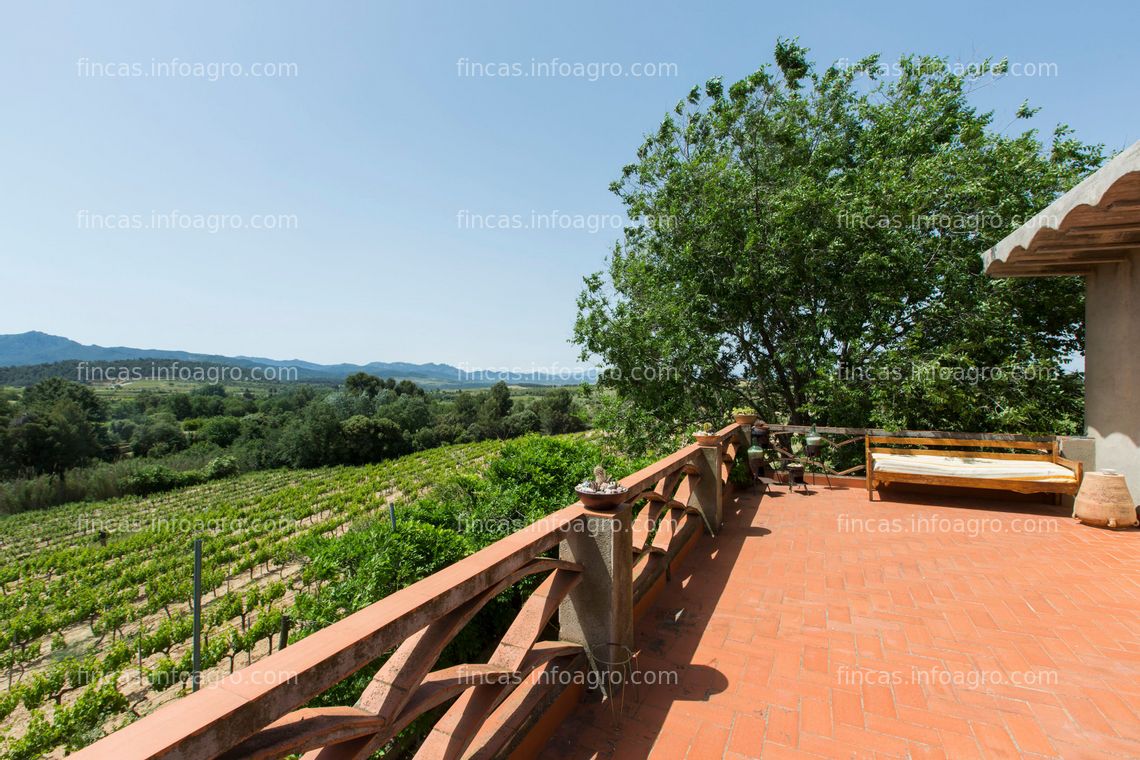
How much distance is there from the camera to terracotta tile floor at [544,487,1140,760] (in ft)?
7.13

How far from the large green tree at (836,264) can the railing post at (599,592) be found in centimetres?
678

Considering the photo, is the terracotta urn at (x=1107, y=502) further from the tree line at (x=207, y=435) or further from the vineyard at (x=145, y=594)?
the tree line at (x=207, y=435)

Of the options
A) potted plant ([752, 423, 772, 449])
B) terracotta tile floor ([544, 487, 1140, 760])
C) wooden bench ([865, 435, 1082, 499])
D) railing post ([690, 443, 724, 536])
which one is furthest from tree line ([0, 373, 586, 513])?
terracotta tile floor ([544, 487, 1140, 760])

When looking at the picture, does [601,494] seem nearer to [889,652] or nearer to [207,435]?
[889,652]

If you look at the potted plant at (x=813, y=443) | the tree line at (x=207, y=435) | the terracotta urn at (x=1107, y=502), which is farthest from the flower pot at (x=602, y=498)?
the tree line at (x=207, y=435)

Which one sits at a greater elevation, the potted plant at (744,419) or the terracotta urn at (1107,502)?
the potted plant at (744,419)

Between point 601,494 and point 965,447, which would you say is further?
point 965,447

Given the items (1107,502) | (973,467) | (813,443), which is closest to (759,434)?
(813,443)

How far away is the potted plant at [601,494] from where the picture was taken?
254 cm

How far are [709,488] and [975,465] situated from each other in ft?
11.5

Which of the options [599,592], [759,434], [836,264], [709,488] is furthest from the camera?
[836,264]

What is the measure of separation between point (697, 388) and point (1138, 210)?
745 centimetres

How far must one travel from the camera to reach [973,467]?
557 centimetres

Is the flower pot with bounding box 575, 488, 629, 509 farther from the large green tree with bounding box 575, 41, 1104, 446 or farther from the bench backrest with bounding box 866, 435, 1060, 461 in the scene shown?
the large green tree with bounding box 575, 41, 1104, 446
